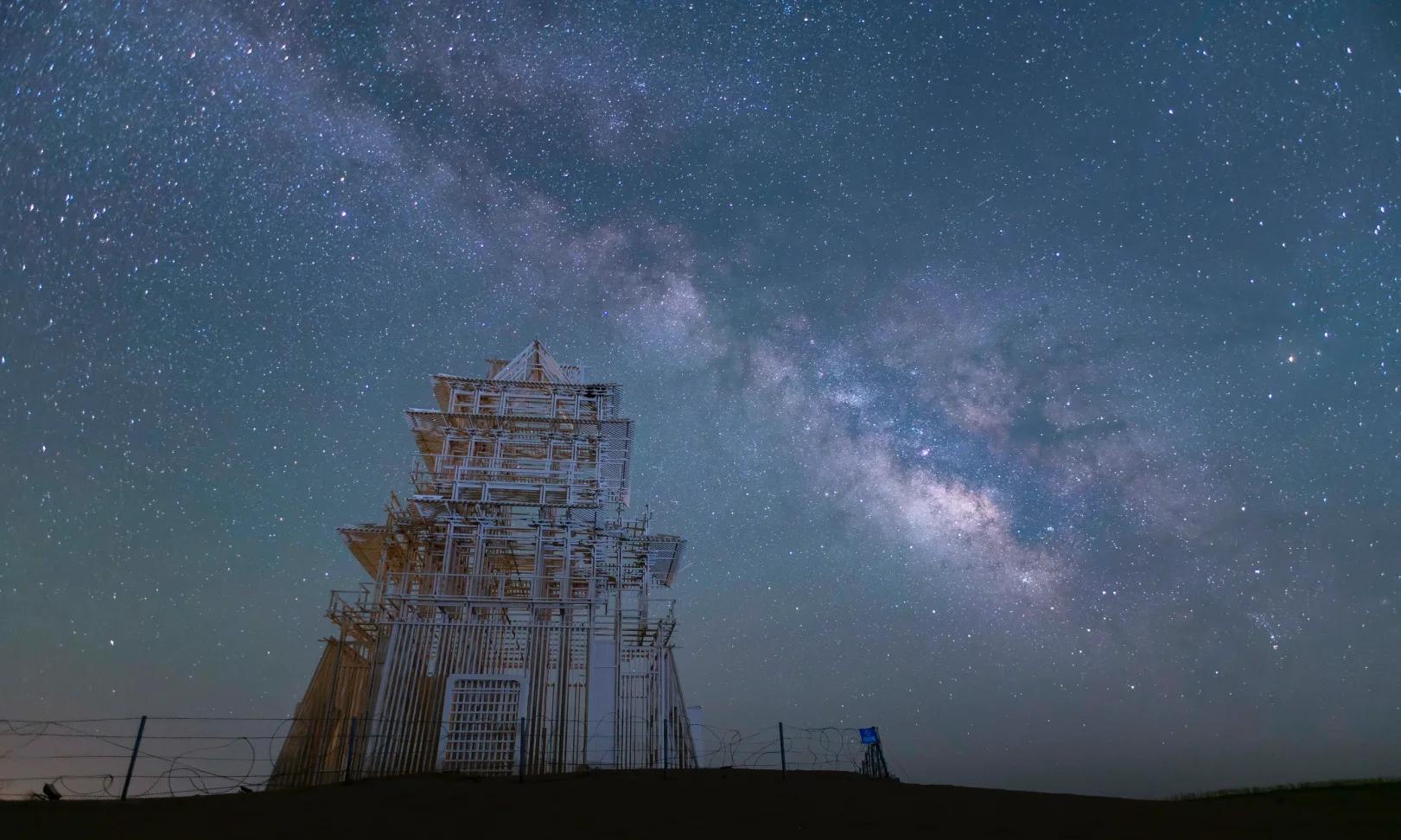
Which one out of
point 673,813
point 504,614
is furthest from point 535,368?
point 673,813

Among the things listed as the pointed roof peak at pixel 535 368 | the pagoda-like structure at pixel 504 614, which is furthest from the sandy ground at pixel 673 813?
the pointed roof peak at pixel 535 368

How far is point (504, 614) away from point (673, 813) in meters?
13.4

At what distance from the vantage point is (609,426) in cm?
2958

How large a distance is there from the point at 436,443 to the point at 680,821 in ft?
70.4

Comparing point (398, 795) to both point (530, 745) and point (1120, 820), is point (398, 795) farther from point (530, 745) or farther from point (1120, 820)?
point (1120, 820)

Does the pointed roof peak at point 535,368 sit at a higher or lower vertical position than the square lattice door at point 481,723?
higher

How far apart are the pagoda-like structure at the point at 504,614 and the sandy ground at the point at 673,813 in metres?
5.42

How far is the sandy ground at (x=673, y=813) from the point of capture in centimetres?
1123

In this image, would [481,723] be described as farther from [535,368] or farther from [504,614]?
[535,368]

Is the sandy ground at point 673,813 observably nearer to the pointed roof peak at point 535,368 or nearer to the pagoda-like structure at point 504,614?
the pagoda-like structure at point 504,614

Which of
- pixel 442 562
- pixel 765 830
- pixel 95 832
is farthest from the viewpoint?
pixel 442 562

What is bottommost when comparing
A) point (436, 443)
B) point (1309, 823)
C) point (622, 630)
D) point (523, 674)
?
point (1309, 823)

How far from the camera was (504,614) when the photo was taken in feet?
81.2

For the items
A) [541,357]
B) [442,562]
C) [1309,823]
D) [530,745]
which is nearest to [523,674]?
[530,745]
